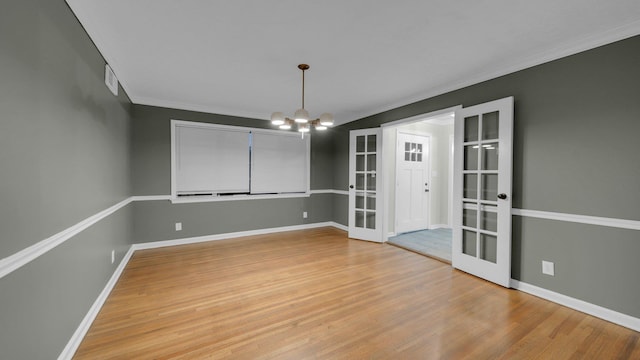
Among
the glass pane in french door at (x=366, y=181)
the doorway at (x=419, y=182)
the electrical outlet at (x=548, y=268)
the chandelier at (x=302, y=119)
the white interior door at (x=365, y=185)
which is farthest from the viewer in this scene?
the doorway at (x=419, y=182)

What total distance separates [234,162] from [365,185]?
8.31ft

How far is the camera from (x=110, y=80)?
2.64 m

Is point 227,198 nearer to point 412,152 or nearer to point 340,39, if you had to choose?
point 340,39

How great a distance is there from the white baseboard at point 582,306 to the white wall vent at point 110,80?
4.79m

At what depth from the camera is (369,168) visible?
473cm

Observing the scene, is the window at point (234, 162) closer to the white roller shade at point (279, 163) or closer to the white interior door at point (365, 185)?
the white roller shade at point (279, 163)

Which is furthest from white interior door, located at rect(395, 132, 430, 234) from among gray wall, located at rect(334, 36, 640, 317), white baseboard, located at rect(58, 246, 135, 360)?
white baseboard, located at rect(58, 246, 135, 360)

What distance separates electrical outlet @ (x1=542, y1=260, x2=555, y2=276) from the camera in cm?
251

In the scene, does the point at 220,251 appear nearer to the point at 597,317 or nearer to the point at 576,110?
the point at 597,317

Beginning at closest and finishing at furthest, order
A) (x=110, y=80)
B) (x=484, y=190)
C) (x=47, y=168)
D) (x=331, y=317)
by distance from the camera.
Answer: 1. (x=47, y=168)
2. (x=331, y=317)
3. (x=110, y=80)
4. (x=484, y=190)

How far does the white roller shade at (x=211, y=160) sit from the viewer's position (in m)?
4.37

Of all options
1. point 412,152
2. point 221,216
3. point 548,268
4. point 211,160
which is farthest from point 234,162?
point 548,268

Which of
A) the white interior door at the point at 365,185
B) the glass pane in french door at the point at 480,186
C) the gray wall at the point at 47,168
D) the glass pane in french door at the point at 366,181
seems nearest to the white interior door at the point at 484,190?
the glass pane in french door at the point at 480,186

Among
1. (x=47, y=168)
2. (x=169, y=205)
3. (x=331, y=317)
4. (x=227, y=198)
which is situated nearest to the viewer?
(x=47, y=168)
